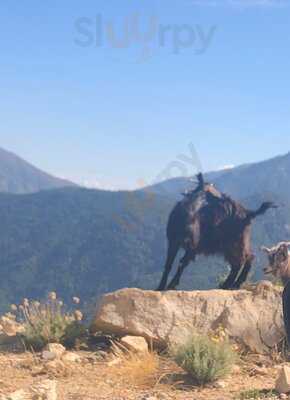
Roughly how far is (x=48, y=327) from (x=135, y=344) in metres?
1.54

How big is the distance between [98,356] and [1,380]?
169cm

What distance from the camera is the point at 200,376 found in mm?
7457

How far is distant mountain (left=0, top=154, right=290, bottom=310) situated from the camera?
8950 cm

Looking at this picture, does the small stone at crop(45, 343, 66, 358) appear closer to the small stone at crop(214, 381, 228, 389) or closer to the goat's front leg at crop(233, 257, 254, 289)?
the small stone at crop(214, 381, 228, 389)

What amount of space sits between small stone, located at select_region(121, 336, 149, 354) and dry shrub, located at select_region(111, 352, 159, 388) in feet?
0.62

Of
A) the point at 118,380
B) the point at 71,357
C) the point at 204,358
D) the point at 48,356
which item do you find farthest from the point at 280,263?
the point at 48,356

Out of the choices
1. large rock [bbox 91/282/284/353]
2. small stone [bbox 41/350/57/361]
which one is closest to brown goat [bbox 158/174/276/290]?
large rock [bbox 91/282/284/353]

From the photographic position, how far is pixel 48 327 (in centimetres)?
936

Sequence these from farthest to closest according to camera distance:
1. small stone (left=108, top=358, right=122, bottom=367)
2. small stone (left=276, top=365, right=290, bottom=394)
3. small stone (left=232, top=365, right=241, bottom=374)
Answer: small stone (left=108, top=358, right=122, bottom=367) → small stone (left=232, top=365, right=241, bottom=374) → small stone (left=276, top=365, right=290, bottom=394)

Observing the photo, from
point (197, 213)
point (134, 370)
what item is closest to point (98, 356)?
point (134, 370)

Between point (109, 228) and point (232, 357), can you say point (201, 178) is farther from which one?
point (109, 228)

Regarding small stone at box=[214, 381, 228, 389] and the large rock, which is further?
the large rock

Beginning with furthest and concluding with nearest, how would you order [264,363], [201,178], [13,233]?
[13,233]
[201,178]
[264,363]

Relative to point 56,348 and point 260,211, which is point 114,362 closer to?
point 56,348
